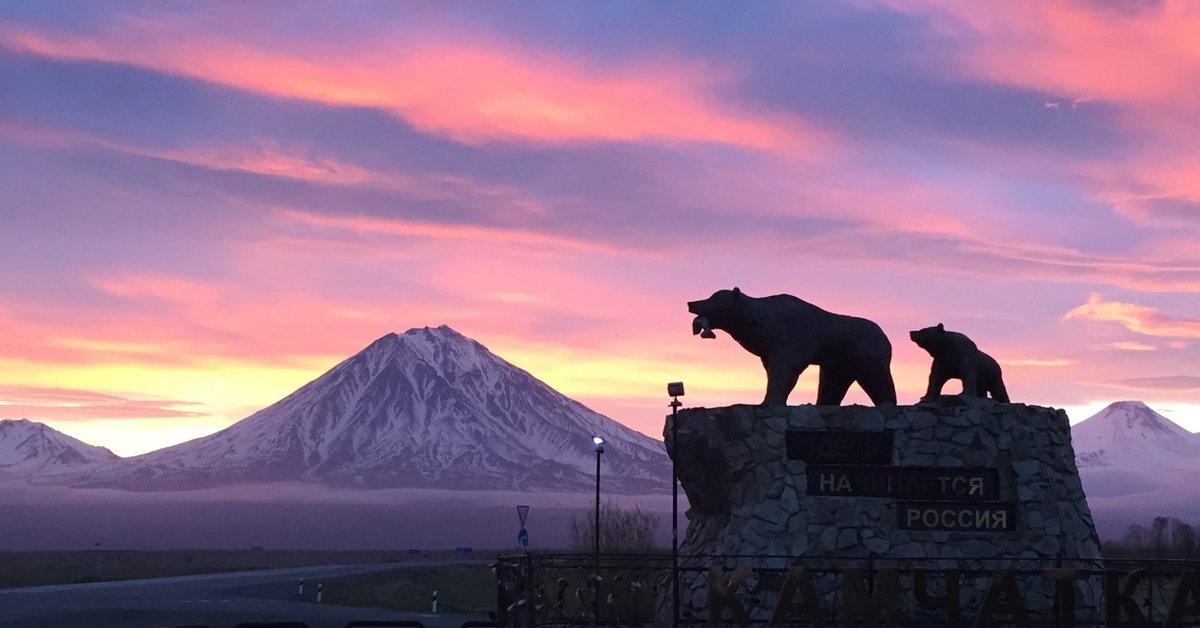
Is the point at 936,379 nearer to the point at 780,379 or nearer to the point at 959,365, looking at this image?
the point at 959,365

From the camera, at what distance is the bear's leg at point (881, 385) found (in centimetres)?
3070

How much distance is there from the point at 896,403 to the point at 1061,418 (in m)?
3.14

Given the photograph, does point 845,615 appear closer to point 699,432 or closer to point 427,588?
point 699,432

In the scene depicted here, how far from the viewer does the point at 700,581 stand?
2920 cm

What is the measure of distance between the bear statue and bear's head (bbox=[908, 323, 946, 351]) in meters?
0.55

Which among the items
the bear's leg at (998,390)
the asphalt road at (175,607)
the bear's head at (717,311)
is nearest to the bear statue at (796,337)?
the bear's head at (717,311)

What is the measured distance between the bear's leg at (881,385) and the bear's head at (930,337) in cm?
87

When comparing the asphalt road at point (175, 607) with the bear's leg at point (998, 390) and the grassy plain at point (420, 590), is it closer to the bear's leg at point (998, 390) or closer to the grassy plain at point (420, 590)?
the grassy plain at point (420, 590)

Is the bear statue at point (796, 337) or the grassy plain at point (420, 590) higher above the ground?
the bear statue at point (796, 337)

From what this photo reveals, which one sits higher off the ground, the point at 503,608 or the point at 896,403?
the point at 896,403

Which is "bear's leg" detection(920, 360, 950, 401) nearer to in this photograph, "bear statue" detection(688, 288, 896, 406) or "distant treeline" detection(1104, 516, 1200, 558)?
"bear statue" detection(688, 288, 896, 406)

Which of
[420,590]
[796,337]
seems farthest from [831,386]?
[420,590]

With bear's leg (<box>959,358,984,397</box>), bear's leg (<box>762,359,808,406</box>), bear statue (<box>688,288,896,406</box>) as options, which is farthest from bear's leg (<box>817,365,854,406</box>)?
bear's leg (<box>959,358,984,397</box>)

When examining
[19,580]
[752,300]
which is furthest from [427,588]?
[752,300]
